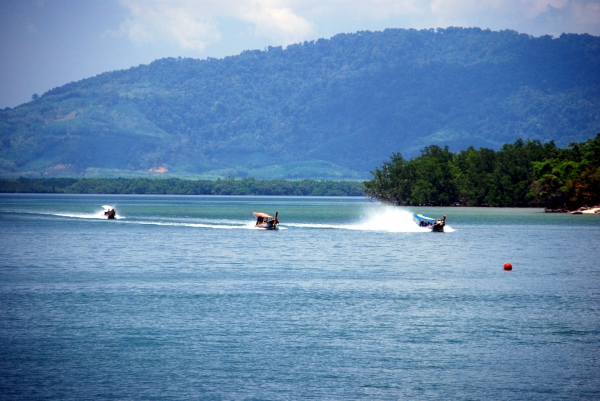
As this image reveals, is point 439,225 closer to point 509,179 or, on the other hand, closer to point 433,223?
point 433,223

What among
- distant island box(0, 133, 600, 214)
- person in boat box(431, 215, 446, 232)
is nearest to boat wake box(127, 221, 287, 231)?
person in boat box(431, 215, 446, 232)

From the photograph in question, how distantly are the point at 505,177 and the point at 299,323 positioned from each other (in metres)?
144

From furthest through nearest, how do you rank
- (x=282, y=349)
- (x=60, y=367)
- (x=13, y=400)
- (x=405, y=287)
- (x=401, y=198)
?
(x=401, y=198)
(x=405, y=287)
(x=282, y=349)
(x=60, y=367)
(x=13, y=400)

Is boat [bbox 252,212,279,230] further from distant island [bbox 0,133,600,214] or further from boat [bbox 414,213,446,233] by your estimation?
distant island [bbox 0,133,600,214]

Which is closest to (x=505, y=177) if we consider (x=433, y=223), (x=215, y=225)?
(x=433, y=223)

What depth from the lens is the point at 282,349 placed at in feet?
110

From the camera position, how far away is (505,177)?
17525 cm

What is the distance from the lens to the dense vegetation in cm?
14375

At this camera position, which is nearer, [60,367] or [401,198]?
[60,367]

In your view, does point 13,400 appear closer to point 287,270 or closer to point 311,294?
point 311,294

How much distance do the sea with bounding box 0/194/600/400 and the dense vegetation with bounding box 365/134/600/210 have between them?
224 feet

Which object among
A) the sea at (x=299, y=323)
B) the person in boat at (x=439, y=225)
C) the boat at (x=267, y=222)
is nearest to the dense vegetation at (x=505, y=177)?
the person in boat at (x=439, y=225)

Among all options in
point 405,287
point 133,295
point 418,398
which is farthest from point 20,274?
point 418,398

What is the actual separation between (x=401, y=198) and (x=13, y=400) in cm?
17622
